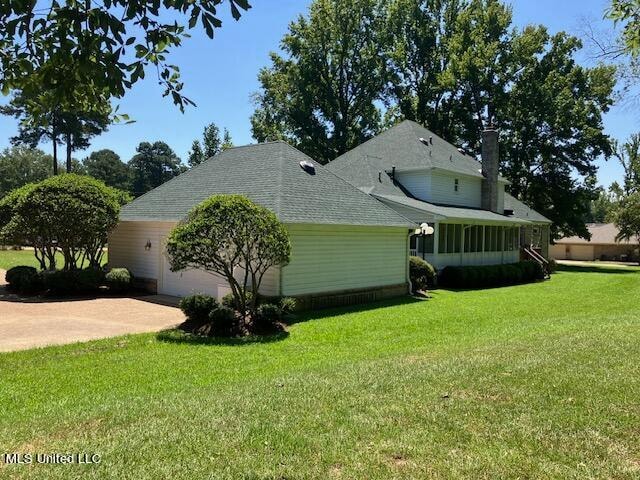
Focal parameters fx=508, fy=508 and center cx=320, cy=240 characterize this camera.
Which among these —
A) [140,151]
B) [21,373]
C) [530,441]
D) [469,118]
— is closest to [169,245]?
[21,373]

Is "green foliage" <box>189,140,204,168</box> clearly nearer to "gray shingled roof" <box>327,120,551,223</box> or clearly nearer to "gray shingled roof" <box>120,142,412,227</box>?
"gray shingled roof" <box>327,120,551,223</box>

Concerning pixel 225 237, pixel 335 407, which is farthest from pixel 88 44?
pixel 225 237

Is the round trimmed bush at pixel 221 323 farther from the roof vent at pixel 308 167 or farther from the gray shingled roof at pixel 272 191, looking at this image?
the roof vent at pixel 308 167

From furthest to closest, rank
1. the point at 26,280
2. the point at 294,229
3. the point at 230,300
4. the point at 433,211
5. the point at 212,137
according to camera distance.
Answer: the point at 212,137 < the point at 433,211 < the point at 26,280 < the point at 294,229 < the point at 230,300

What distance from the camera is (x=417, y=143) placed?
28875mm

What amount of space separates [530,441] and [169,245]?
871cm

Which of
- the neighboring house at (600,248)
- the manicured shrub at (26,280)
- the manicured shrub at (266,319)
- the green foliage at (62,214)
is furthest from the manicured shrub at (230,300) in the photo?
the neighboring house at (600,248)

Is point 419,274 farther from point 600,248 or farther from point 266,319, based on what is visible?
→ point 600,248

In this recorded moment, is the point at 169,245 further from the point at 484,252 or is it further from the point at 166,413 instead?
the point at 484,252

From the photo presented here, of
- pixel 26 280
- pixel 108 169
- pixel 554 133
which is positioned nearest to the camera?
pixel 26 280

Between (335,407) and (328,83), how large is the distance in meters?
41.5

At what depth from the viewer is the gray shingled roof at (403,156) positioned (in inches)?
1055

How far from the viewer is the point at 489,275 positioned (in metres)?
23.7

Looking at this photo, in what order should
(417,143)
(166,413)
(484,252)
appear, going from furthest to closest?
(417,143) < (484,252) < (166,413)
